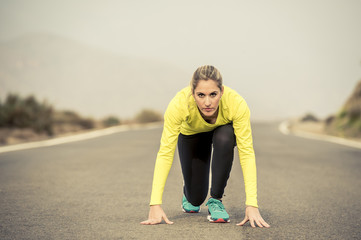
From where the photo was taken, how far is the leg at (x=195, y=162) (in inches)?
179

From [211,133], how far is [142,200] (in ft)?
4.93

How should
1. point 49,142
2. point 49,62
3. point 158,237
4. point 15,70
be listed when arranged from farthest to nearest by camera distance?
point 49,62 → point 15,70 → point 49,142 → point 158,237

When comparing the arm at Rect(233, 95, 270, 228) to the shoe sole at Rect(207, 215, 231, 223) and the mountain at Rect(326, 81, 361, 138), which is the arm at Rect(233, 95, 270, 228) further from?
the mountain at Rect(326, 81, 361, 138)

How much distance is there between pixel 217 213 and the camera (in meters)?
4.30

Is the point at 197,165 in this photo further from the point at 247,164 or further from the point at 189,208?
the point at 247,164

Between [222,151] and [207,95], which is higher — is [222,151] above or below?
below

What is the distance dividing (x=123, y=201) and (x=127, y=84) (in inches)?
5313

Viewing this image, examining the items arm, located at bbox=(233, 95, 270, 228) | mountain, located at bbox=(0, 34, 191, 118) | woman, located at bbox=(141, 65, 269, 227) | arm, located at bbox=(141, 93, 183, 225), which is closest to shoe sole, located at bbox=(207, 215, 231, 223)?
woman, located at bbox=(141, 65, 269, 227)

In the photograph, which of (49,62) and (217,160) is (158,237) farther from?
(49,62)

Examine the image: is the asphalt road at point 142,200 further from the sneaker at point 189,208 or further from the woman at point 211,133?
the woman at point 211,133

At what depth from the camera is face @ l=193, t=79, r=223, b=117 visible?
3785 millimetres

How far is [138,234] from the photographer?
3906 millimetres

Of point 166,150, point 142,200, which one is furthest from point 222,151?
point 142,200

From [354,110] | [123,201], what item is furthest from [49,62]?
[123,201]
